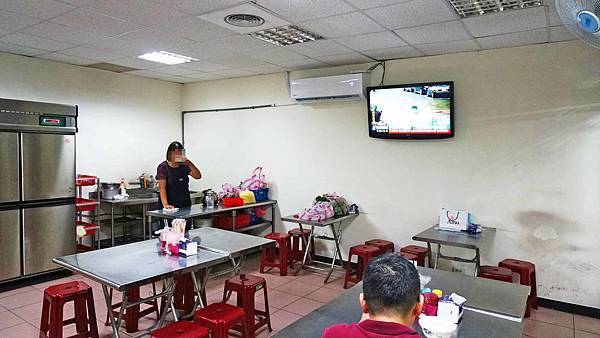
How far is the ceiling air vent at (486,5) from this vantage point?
10.2 feet

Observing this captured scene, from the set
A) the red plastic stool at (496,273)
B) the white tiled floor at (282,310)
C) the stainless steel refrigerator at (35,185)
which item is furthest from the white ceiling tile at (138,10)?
the red plastic stool at (496,273)

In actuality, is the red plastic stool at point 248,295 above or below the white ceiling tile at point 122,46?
below

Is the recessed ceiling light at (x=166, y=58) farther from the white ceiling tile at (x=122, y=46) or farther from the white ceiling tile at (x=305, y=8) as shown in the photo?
the white ceiling tile at (x=305, y=8)

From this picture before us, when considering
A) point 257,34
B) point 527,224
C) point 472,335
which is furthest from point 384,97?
point 472,335

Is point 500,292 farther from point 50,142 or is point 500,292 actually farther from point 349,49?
point 50,142

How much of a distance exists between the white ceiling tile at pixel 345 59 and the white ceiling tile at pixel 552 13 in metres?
2.01

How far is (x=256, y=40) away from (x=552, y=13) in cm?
267

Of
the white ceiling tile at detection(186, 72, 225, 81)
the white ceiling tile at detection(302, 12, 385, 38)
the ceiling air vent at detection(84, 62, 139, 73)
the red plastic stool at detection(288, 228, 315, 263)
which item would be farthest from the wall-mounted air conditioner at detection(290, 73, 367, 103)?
the ceiling air vent at detection(84, 62, 139, 73)

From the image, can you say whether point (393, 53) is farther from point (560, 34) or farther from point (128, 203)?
point (128, 203)

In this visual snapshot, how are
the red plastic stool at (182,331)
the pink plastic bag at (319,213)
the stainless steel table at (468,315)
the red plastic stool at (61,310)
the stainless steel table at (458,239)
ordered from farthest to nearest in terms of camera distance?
the pink plastic bag at (319,213) → the stainless steel table at (458,239) → the red plastic stool at (61,310) → the red plastic stool at (182,331) → the stainless steel table at (468,315)

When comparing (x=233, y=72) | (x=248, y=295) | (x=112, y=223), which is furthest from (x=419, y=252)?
(x=112, y=223)

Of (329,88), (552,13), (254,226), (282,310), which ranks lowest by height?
(282,310)

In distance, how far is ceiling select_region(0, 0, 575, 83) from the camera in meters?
3.21

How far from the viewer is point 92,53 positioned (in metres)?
4.84
